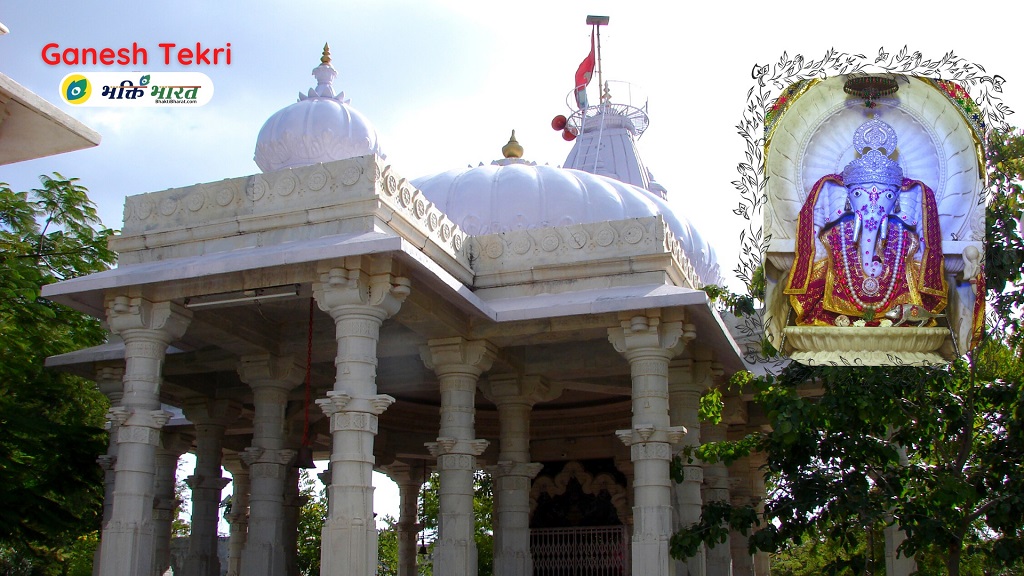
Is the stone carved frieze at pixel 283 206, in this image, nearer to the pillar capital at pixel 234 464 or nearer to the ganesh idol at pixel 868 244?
→ the ganesh idol at pixel 868 244

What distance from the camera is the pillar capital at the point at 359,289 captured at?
13250 millimetres

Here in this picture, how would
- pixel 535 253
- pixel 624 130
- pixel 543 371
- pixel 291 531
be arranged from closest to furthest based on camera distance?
pixel 535 253, pixel 543 371, pixel 291 531, pixel 624 130

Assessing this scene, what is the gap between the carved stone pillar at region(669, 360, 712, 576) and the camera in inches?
622

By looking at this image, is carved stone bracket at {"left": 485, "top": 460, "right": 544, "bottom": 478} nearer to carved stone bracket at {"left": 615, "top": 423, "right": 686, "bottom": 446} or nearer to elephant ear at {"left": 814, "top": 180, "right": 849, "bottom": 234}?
carved stone bracket at {"left": 615, "top": 423, "right": 686, "bottom": 446}

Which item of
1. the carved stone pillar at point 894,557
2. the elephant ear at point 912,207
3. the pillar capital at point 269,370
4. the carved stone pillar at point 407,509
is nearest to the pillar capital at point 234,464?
the carved stone pillar at point 407,509

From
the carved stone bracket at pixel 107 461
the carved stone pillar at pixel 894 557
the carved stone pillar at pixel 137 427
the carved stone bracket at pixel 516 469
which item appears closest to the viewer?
the carved stone pillar at pixel 137 427

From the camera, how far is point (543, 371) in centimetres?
1734

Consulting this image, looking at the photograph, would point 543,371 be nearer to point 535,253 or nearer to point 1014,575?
point 535,253

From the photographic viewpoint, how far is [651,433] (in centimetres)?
1419

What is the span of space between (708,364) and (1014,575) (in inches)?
224

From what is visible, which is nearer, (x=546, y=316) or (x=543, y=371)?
(x=546, y=316)

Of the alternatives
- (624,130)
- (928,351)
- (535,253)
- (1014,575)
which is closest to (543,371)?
(535,253)

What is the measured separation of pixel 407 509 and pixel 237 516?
4.61 metres

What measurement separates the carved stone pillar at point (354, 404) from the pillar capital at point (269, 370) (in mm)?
3527
